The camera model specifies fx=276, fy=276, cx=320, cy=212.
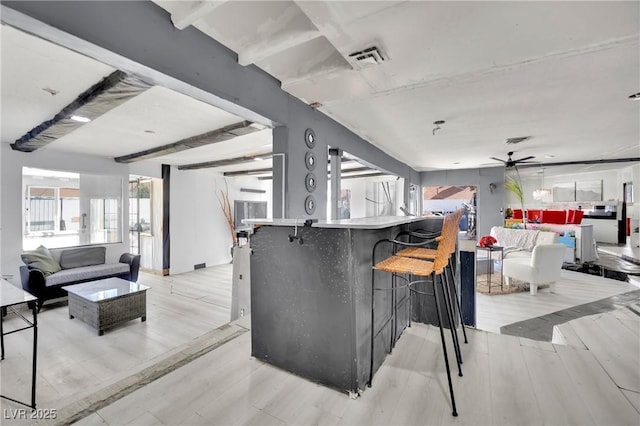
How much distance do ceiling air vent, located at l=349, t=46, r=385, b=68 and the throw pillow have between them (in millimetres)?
5497

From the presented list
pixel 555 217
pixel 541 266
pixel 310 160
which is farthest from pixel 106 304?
pixel 555 217

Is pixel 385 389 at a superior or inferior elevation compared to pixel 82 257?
inferior

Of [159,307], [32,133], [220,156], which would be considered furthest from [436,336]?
[32,133]

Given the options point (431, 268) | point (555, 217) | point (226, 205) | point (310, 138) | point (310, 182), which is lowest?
point (431, 268)

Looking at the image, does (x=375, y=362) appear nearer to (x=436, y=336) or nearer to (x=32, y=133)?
(x=436, y=336)

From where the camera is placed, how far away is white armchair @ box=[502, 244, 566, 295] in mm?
4515

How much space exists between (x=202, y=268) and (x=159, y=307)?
283 cm

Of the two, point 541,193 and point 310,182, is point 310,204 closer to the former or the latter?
point 310,182

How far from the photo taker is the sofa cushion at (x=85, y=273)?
4.34 metres

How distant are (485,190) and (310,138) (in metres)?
7.05

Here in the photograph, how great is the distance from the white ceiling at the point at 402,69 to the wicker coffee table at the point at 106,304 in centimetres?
220

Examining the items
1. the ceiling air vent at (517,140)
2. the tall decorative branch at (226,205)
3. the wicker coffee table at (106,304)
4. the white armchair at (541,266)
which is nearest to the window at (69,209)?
the wicker coffee table at (106,304)

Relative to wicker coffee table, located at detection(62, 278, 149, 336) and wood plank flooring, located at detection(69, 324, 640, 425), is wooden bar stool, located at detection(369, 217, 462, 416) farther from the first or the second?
wicker coffee table, located at detection(62, 278, 149, 336)

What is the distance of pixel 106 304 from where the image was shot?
3.47m
